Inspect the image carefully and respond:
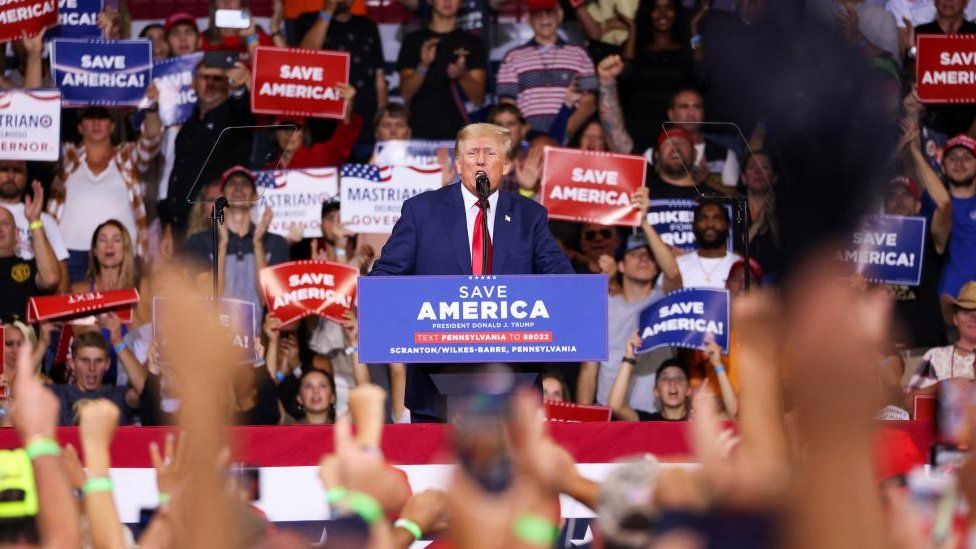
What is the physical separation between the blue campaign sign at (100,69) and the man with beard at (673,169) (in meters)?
3.03

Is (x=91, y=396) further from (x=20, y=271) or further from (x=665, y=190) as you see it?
(x=665, y=190)

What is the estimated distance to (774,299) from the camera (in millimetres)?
2129

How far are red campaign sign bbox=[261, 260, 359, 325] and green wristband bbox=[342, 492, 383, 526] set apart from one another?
513 cm

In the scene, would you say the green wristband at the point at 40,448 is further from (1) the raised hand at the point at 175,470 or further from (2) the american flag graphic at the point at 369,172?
(2) the american flag graphic at the point at 369,172

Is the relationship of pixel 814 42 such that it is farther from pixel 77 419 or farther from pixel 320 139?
pixel 320 139

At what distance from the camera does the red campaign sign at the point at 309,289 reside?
7.74 metres

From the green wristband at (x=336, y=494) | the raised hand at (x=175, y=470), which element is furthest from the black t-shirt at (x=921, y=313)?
the green wristband at (x=336, y=494)

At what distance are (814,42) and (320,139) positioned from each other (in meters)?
4.80

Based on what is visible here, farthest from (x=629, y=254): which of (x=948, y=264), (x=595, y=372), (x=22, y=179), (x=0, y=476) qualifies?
(x=0, y=476)

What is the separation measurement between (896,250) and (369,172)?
9.42 feet

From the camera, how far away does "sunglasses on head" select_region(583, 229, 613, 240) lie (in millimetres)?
8594

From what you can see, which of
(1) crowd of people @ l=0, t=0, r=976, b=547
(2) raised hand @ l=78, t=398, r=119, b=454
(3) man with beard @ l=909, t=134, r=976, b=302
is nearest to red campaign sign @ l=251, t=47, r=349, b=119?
(1) crowd of people @ l=0, t=0, r=976, b=547

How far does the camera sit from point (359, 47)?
9.50 metres

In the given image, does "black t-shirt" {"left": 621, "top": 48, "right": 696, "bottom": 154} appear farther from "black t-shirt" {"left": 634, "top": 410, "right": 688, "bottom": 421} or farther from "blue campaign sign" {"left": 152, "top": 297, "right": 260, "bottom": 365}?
"blue campaign sign" {"left": 152, "top": 297, "right": 260, "bottom": 365}
